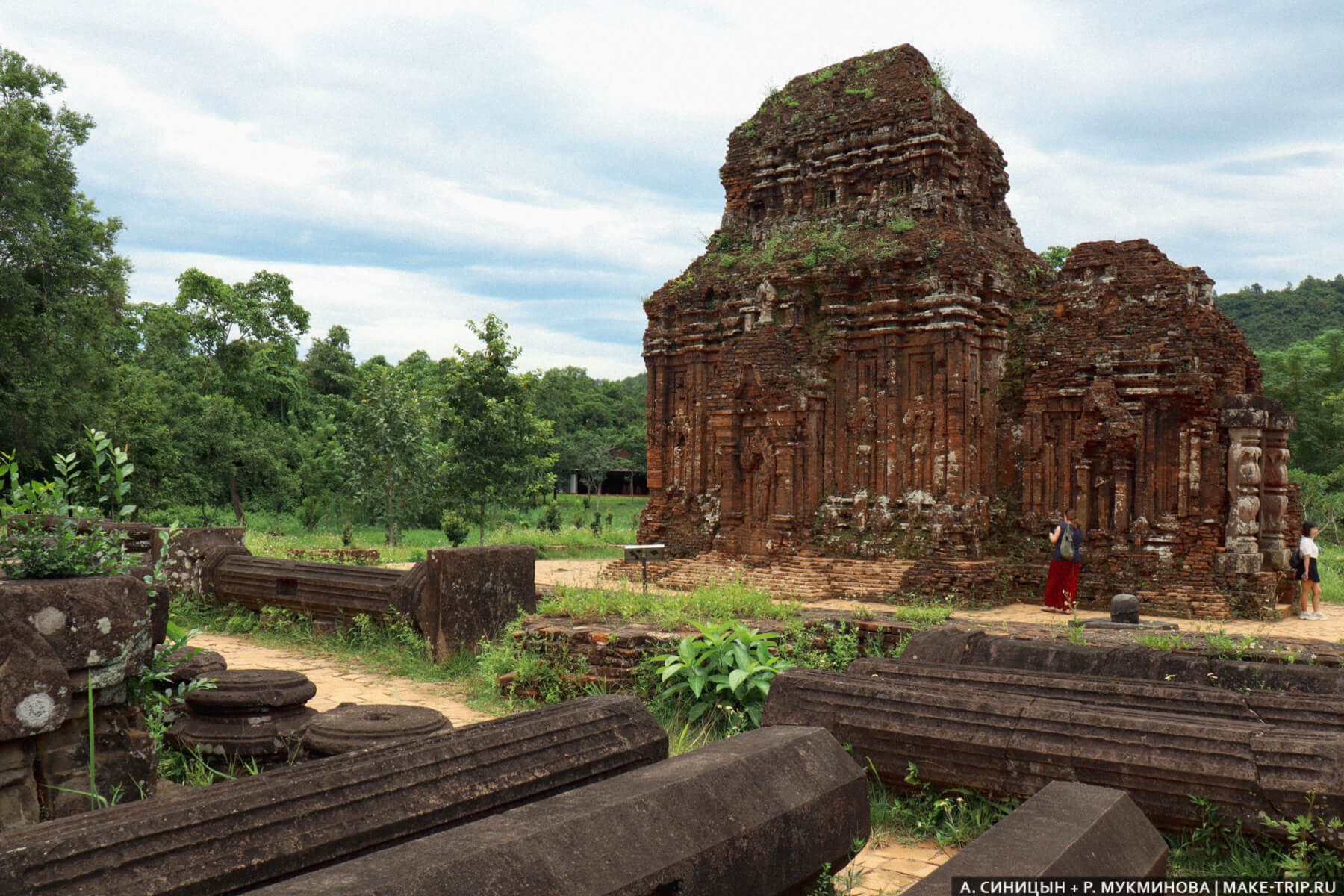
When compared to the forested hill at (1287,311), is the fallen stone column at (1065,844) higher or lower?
lower

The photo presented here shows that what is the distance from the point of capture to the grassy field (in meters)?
17.5

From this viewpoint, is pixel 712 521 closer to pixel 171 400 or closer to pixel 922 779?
pixel 922 779

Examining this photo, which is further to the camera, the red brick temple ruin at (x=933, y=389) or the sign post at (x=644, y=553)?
the sign post at (x=644, y=553)

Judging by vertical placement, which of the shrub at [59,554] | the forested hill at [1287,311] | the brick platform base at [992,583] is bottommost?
the brick platform base at [992,583]

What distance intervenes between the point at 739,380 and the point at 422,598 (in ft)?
25.0

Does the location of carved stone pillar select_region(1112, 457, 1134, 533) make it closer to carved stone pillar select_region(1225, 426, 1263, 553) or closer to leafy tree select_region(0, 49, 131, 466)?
carved stone pillar select_region(1225, 426, 1263, 553)

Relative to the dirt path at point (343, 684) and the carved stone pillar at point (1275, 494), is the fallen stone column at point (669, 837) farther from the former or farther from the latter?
the carved stone pillar at point (1275, 494)

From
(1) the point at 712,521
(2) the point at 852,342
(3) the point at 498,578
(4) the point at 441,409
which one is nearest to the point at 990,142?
(2) the point at 852,342

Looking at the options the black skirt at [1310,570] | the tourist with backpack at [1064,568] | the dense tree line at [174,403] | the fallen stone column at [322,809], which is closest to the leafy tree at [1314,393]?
the black skirt at [1310,570]

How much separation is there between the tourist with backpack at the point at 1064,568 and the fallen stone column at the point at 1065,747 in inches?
332

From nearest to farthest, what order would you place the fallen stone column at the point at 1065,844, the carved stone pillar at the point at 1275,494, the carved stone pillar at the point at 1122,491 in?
the fallen stone column at the point at 1065,844 < the carved stone pillar at the point at 1275,494 < the carved stone pillar at the point at 1122,491

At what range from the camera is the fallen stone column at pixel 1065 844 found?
251 cm

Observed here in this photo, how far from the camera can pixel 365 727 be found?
4.98m

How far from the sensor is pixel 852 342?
1429cm
